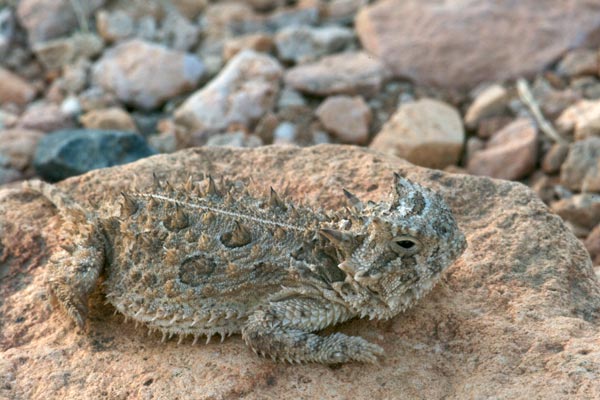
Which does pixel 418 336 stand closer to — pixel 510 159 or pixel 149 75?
pixel 510 159

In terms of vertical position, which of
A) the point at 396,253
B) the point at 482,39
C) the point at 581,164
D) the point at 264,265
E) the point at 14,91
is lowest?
the point at 14,91

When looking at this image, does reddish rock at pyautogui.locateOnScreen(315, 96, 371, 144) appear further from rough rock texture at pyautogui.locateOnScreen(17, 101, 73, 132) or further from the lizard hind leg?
the lizard hind leg

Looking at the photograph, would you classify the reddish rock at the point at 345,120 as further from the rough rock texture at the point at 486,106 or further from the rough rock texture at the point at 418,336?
the rough rock texture at the point at 418,336

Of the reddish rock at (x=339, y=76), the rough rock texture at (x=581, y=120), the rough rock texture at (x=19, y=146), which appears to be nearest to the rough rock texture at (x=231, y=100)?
the reddish rock at (x=339, y=76)

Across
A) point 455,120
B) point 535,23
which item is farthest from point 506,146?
point 535,23

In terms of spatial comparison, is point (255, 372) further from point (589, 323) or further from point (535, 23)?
point (535, 23)

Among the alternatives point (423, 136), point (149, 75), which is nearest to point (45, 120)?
point (149, 75)
